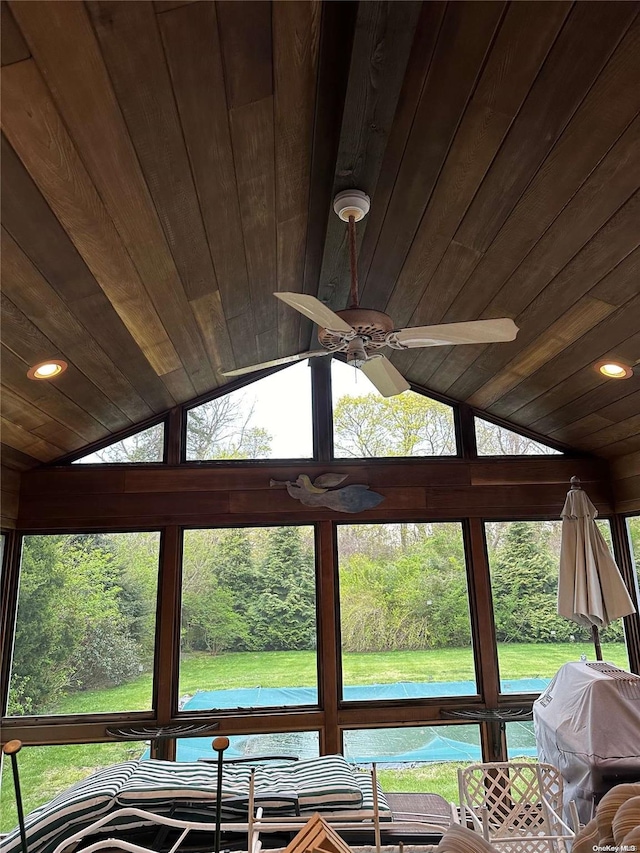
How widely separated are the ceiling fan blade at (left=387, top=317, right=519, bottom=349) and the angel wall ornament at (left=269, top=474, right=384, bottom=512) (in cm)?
241

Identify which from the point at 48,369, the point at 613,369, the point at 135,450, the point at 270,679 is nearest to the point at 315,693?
the point at 270,679

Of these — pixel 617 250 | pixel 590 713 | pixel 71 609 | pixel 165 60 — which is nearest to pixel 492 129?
pixel 617 250

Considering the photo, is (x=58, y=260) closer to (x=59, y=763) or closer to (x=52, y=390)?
(x=52, y=390)

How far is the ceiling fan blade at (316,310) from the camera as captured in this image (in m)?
2.15

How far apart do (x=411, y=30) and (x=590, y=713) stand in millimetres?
3279

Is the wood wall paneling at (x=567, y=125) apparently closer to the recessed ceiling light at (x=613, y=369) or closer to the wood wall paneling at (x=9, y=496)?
the recessed ceiling light at (x=613, y=369)

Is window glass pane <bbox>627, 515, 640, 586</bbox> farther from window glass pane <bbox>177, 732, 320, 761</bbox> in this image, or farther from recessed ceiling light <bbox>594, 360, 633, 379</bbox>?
window glass pane <bbox>177, 732, 320, 761</bbox>

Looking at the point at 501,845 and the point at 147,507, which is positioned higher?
the point at 147,507

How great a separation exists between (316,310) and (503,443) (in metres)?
3.40

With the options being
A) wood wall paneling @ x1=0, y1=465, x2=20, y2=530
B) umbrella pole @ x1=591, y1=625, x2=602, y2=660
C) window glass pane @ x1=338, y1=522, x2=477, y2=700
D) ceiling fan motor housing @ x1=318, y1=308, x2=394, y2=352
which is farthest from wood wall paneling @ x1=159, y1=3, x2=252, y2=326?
umbrella pole @ x1=591, y1=625, x2=602, y2=660

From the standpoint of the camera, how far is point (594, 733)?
301 cm

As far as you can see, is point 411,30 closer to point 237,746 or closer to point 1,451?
point 1,451

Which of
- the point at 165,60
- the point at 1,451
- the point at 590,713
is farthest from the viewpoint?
the point at 1,451

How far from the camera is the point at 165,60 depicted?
1.79m
